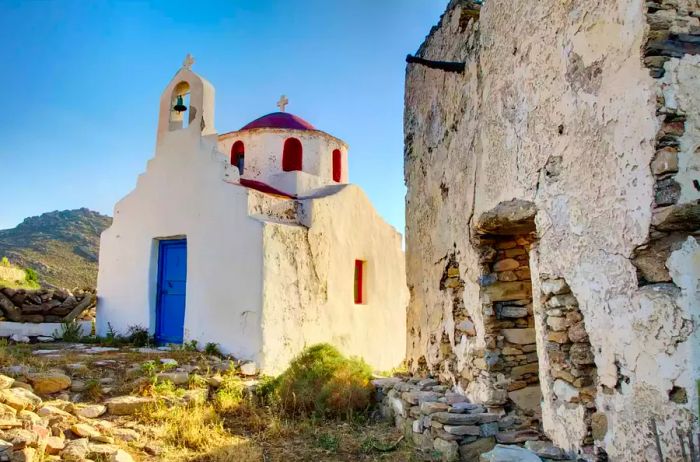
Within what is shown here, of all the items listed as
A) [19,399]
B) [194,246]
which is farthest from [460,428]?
[194,246]

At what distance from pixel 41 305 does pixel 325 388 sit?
6.05m

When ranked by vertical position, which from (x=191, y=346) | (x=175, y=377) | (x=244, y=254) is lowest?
(x=175, y=377)

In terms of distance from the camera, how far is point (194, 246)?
7.88 metres

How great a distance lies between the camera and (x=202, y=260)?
305 inches

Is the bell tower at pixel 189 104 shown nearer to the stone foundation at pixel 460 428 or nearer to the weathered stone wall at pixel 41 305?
the weathered stone wall at pixel 41 305

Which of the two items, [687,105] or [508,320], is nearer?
[687,105]

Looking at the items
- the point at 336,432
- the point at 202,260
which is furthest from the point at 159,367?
the point at 336,432

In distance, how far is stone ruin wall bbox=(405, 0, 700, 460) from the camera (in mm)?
2482

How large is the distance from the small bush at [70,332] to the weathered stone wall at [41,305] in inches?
10.6

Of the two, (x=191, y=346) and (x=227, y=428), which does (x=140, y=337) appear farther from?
(x=227, y=428)

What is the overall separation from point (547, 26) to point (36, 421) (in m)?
4.75

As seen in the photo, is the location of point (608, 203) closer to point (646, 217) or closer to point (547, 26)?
point (646, 217)

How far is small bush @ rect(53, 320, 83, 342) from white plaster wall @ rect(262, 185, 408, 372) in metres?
3.56

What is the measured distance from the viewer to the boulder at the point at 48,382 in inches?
203
